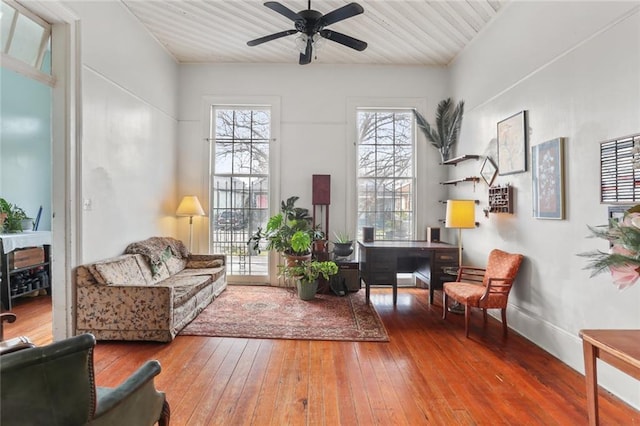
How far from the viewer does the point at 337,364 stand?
2453 mm

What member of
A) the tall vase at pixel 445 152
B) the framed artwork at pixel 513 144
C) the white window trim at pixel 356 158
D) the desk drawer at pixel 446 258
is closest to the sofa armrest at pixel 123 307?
the white window trim at pixel 356 158

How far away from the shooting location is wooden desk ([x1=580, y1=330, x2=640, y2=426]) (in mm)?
1243

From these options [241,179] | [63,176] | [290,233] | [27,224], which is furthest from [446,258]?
[27,224]

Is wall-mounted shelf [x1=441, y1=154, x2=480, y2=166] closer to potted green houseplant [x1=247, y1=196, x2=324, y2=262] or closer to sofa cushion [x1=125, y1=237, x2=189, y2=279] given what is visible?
potted green houseplant [x1=247, y1=196, x2=324, y2=262]

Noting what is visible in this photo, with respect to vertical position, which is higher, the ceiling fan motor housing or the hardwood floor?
the ceiling fan motor housing

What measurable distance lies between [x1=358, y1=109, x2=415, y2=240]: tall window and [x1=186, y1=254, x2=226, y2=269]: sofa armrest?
7.73 feet

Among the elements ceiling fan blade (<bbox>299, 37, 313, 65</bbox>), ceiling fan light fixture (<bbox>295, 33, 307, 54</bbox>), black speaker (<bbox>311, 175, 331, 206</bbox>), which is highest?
ceiling fan light fixture (<bbox>295, 33, 307, 54</bbox>)

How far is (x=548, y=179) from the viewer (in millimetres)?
2721

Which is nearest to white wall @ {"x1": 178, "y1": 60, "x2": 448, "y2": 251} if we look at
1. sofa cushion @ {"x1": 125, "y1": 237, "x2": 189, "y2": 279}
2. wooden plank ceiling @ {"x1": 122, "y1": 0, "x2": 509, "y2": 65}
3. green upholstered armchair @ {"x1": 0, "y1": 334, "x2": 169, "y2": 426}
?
wooden plank ceiling @ {"x1": 122, "y1": 0, "x2": 509, "y2": 65}

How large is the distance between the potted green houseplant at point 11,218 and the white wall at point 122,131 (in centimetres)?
152

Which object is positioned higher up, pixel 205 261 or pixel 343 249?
pixel 343 249

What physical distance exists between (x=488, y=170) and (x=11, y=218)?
5996mm

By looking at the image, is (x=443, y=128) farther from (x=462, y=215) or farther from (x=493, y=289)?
(x=493, y=289)

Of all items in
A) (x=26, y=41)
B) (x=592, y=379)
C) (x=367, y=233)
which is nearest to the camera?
(x=592, y=379)
